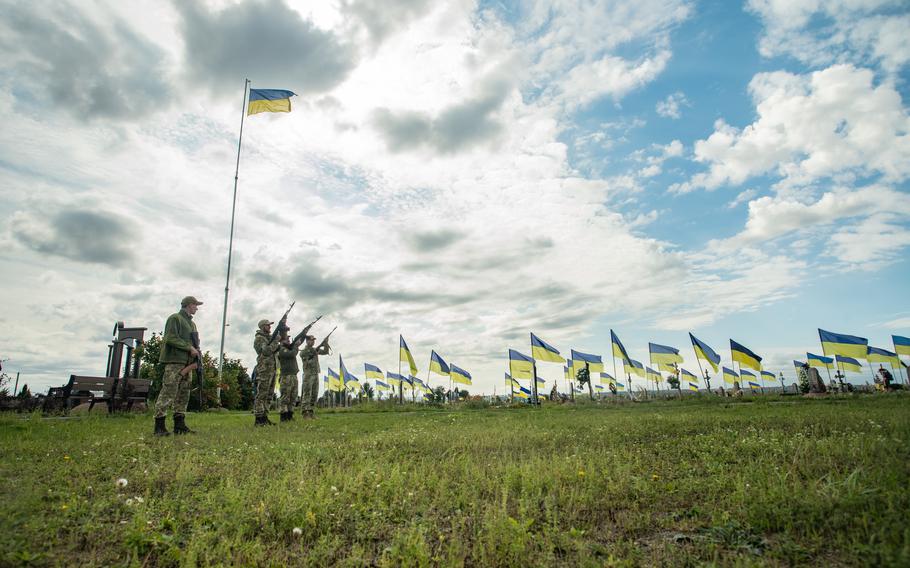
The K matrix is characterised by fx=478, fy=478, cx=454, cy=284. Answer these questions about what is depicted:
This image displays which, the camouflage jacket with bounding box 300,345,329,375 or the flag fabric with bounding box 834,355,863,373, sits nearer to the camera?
the camouflage jacket with bounding box 300,345,329,375

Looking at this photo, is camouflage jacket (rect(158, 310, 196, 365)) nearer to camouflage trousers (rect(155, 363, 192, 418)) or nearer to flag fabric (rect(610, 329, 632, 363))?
camouflage trousers (rect(155, 363, 192, 418))

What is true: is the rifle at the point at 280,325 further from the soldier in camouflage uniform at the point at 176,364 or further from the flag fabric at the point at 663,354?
the flag fabric at the point at 663,354

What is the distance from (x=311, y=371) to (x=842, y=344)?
34148 mm

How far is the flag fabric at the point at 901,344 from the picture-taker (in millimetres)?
36656

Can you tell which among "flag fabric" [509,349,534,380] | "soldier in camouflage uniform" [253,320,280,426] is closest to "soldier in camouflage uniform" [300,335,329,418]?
"soldier in camouflage uniform" [253,320,280,426]

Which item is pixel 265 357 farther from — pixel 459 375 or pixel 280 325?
pixel 459 375

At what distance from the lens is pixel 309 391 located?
17.0 metres

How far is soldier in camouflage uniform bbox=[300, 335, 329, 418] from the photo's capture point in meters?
16.8

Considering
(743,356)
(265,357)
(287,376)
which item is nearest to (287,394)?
(287,376)

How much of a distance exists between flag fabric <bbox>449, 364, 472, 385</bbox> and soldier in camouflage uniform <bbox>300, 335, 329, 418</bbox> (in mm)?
23986

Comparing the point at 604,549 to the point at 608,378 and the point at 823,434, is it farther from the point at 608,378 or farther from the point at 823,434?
the point at 608,378

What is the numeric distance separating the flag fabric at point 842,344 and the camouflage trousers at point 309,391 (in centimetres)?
3230

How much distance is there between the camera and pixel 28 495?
472cm

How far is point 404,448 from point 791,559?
570 centimetres
